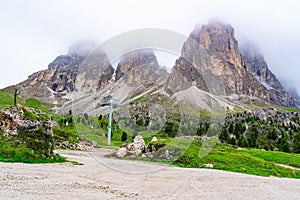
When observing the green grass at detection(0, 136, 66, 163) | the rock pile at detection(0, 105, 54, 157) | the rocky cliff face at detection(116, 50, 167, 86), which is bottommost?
the green grass at detection(0, 136, 66, 163)

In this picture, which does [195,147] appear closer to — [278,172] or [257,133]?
[278,172]

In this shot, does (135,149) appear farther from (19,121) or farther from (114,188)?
(114,188)

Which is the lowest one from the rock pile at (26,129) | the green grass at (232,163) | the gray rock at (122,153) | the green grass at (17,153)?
the green grass at (232,163)

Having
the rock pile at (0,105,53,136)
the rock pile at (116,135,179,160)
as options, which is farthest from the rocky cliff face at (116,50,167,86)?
the rock pile at (116,135,179,160)

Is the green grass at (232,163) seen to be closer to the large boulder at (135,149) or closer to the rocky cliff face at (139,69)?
the large boulder at (135,149)

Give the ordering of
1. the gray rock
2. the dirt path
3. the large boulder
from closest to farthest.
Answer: the dirt path
the gray rock
the large boulder

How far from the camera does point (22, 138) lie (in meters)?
21.5

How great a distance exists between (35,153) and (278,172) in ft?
80.3

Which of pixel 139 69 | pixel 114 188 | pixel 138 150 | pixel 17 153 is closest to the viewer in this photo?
pixel 139 69

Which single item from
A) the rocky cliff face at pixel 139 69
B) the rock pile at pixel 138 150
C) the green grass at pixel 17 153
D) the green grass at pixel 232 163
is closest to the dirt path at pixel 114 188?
the green grass at pixel 17 153

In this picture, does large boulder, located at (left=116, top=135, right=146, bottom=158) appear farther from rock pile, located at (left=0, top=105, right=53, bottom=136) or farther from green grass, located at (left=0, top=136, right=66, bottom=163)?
green grass, located at (left=0, top=136, right=66, bottom=163)

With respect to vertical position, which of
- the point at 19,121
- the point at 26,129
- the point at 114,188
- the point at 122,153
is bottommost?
the point at 114,188

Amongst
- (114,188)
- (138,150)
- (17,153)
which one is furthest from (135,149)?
(114,188)

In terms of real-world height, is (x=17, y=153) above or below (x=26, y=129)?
below
